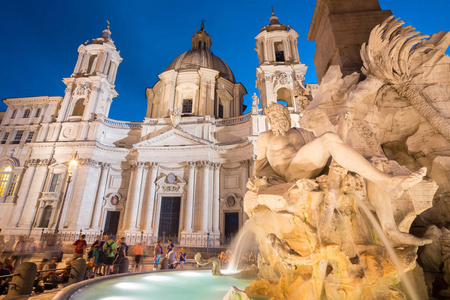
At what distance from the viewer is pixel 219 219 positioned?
65.4 ft

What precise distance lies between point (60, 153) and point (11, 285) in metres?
21.5

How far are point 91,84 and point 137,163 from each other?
11431 mm

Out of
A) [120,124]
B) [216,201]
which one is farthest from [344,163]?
[120,124]

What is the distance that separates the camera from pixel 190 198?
19.9 m

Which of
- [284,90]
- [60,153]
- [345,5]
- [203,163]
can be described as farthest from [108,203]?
[345,5]

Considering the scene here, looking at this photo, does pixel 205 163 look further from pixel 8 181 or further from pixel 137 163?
pixel 8 181

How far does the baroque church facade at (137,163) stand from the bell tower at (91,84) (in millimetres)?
136

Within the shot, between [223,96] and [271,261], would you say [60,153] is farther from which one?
[271,261]

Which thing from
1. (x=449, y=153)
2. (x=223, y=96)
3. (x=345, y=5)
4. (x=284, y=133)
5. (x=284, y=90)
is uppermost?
(x=223, y=96)

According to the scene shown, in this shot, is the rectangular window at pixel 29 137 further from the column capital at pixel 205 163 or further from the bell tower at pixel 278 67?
the bell tower at pixel 278 67

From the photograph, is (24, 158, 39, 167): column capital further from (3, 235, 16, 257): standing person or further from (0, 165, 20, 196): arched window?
(3, 235, 16, 257): standing person

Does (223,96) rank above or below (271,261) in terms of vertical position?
above

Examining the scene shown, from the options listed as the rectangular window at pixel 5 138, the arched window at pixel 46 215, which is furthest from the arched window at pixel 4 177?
the arched window at pixel 46 215

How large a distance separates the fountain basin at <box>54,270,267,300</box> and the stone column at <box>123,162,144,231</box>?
1504 cm
